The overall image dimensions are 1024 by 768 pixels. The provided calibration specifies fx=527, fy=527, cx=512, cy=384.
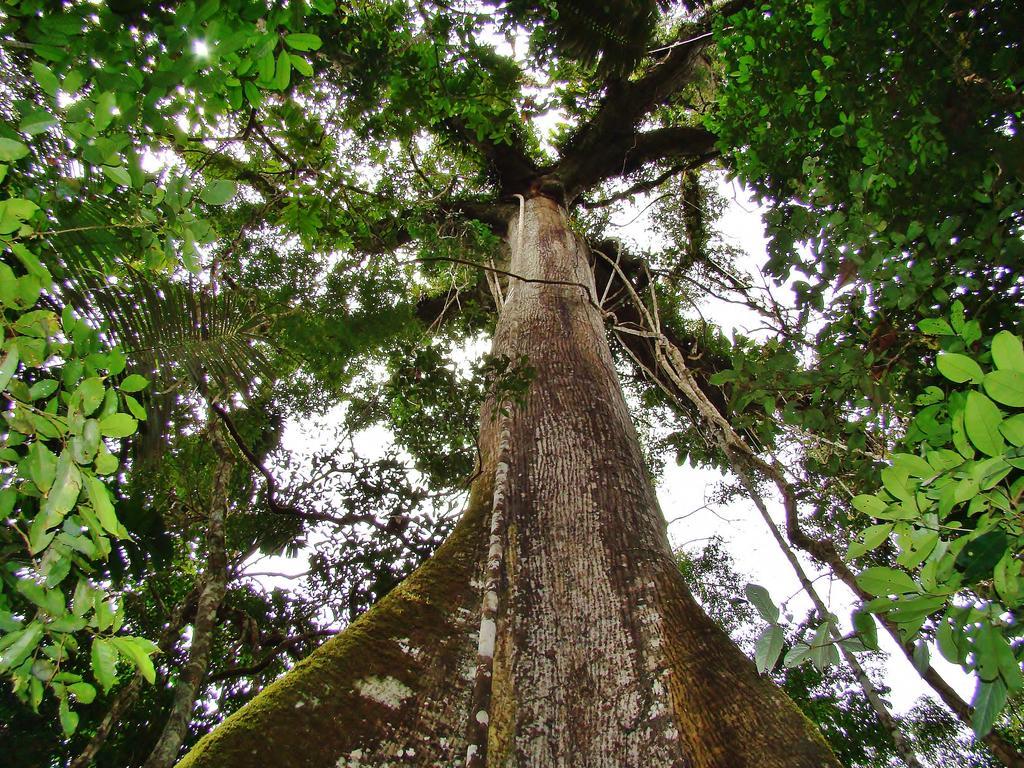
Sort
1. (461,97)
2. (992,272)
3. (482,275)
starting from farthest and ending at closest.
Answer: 1. (482,275)
2. (461,97)
3. (992,272)

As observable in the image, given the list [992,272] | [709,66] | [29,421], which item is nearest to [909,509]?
[29,421]

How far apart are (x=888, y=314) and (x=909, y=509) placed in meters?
1.28

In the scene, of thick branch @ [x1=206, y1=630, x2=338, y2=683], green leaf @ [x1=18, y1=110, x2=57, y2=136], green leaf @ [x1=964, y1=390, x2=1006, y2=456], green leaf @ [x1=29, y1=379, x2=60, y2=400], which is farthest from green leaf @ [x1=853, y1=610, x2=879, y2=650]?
thick branch @ [x1=206, y1=630, x2=338, y2=683]

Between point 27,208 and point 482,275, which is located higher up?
point 482,275

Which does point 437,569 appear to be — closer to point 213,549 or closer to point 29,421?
point 29,421

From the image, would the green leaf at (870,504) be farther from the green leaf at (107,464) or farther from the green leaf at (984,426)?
the green leaf at (107,464)

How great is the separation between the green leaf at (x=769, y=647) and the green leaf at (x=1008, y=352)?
1.60 ft

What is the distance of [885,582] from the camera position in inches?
26.9

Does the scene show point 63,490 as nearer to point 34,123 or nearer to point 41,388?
point 41,388

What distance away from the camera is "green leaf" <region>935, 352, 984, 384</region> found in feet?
2.17

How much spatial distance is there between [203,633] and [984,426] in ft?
8.85

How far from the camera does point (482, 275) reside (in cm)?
555

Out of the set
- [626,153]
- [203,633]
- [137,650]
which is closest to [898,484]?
[137,650]

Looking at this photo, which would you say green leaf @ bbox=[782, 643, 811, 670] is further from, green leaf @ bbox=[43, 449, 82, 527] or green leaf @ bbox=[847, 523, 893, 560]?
green leaf @ bbox=[43, 449, 82, 527]
